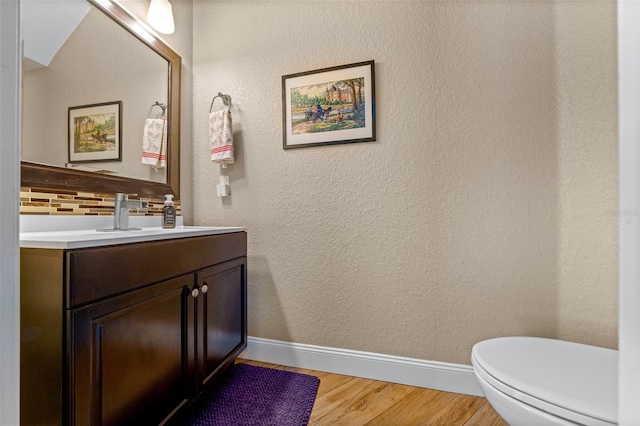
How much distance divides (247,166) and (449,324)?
55.5 inches

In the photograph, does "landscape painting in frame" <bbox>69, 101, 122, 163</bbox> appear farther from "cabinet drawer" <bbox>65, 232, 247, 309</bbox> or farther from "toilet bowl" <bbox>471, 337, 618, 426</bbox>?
"toilet bowl" <bbox>471, 337, 618, 426</bbox>

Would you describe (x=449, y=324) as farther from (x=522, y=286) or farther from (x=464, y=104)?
(x=464, y=104)

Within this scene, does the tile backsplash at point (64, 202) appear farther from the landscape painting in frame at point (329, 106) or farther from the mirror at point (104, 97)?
the landscape painting in frame at point (329, 106)

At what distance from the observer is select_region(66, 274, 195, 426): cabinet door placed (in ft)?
2.61

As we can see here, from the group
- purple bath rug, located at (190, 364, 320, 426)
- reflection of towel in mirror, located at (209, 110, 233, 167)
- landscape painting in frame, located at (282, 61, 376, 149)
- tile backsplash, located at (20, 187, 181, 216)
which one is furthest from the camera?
reflection of towel in mirror, located at (209, 110, 233, 167)

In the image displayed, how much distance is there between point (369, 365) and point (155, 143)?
1679 mm

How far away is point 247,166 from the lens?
6.07ft

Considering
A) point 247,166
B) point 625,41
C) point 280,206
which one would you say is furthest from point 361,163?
point 625,41

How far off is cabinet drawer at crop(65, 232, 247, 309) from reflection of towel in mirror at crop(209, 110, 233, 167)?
0.60 metres

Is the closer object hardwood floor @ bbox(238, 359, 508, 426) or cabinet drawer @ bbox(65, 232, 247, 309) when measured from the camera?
cabinet drawer @ bbox(65, 232, 247, 309)

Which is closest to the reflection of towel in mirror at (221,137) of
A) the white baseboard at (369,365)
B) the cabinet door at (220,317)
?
the cabinet door at (220,317)

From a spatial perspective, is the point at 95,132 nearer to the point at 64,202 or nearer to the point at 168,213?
the point at 64,202

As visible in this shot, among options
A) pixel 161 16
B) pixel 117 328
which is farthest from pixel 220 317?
pixel 161 16

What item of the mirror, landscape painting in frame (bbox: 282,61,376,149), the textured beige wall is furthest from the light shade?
landscape painting in frame (bbox: 282,61,376,149)
